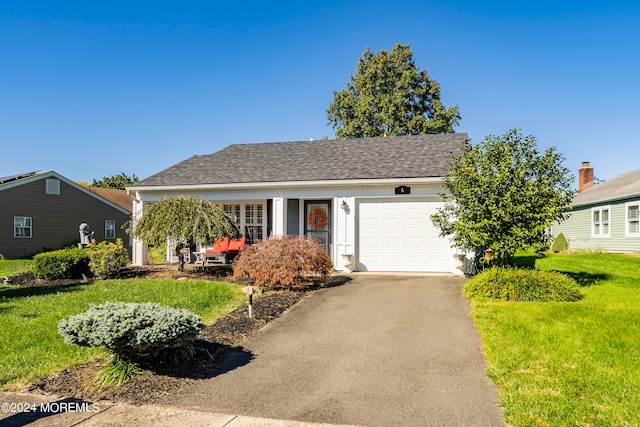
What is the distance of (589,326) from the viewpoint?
6.57m

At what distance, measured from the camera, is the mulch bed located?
457cm

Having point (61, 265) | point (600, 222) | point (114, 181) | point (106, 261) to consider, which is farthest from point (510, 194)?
point (114, 181)

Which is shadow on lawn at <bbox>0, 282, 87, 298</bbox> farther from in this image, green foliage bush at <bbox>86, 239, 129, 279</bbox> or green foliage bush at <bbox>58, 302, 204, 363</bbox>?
green foliage bush at <bbox>58, 302, 204, 363</bbox>

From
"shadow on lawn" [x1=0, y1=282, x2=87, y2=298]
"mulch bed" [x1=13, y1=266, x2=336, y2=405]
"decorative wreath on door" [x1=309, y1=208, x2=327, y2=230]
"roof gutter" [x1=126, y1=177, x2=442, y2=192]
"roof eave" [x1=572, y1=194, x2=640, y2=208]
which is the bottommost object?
"mulch bed" [x1=13, y1=266, x2=336, y2=405]

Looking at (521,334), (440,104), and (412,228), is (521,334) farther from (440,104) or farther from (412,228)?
(440,104)

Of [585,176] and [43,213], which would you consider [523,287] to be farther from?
[585,176]

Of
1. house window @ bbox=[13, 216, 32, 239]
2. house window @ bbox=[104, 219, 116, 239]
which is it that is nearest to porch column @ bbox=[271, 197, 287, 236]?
house window @ bbox=[13, 216, 32, 239]

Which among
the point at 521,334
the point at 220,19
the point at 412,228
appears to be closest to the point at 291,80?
the point at 220,19

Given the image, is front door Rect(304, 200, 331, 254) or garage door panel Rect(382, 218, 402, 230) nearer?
garage door panel Rect(382, 218, 402, 230)

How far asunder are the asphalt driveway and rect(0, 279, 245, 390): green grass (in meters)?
1.95

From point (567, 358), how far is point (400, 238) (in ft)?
25.4

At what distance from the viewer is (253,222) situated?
53.0 ft

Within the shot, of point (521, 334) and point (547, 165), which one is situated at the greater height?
point (547, 165)

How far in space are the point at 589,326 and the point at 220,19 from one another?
14.4m
